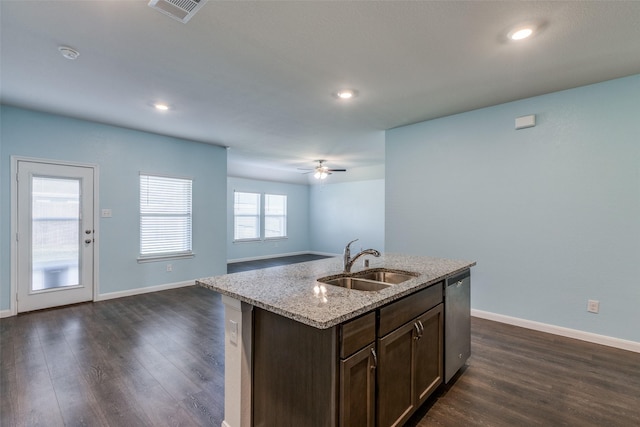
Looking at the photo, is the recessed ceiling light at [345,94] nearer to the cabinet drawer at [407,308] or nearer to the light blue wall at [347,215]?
the cabinet drawer at [407,308]

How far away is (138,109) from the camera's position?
386cm

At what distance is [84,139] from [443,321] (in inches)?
203

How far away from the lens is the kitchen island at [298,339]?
1.32 metres

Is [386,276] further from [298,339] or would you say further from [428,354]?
[298,339]

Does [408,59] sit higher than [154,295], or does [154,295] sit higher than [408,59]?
[408,59]

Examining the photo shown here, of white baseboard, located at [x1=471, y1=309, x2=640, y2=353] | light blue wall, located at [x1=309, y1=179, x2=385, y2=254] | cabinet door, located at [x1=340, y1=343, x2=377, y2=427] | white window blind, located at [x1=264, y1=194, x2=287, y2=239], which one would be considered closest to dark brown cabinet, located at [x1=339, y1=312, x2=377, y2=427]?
cabinet door, located at [x1=340, y1=343, x2=377, y2=427]

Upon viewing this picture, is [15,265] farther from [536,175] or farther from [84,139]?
[536,175]

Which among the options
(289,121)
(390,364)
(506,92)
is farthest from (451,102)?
(390,364)

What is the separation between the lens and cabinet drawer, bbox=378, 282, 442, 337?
1.59 m

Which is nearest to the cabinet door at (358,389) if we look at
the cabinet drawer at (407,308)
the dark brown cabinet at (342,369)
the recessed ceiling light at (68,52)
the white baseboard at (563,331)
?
the dark brown cabinet at (342,369)

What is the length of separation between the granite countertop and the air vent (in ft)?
5.69

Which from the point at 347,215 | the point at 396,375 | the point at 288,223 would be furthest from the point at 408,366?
the point at 288,223

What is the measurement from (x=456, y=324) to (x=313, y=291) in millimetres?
1360

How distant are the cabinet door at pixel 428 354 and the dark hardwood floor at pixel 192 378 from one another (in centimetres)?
18
